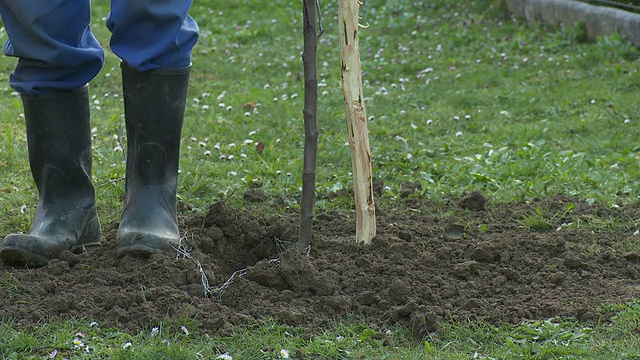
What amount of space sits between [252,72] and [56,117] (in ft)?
14.7

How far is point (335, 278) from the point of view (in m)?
3.11

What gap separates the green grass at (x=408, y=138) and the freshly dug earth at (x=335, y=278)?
81mm

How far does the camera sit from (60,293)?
290cm

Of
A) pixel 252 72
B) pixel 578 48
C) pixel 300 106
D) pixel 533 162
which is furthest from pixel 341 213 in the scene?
pixel 578 48

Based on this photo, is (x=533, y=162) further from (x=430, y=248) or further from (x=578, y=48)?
(x=578, y=48)

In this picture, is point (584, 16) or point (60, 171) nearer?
point (60, 171)

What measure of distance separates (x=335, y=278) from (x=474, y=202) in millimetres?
1168

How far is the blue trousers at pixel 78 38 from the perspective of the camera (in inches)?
120

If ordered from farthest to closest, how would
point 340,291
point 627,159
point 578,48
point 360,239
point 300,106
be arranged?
point 578,48, point 300,106, point 627,159, point 360,239, point 340,291

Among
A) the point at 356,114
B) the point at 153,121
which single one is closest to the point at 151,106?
the point at 153,121

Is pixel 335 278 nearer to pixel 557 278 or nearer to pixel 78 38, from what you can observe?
pixel 557 278

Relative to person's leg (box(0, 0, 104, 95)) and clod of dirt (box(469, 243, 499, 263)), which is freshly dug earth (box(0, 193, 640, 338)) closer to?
clod of dirt (box(469, 243, 499, 263))

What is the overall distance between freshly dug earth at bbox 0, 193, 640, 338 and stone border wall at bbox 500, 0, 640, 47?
4165 millimetres

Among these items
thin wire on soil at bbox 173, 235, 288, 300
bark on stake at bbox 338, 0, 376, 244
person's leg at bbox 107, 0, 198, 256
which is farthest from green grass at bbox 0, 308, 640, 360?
bark on stake at bbox 338, 0, 376, 244
